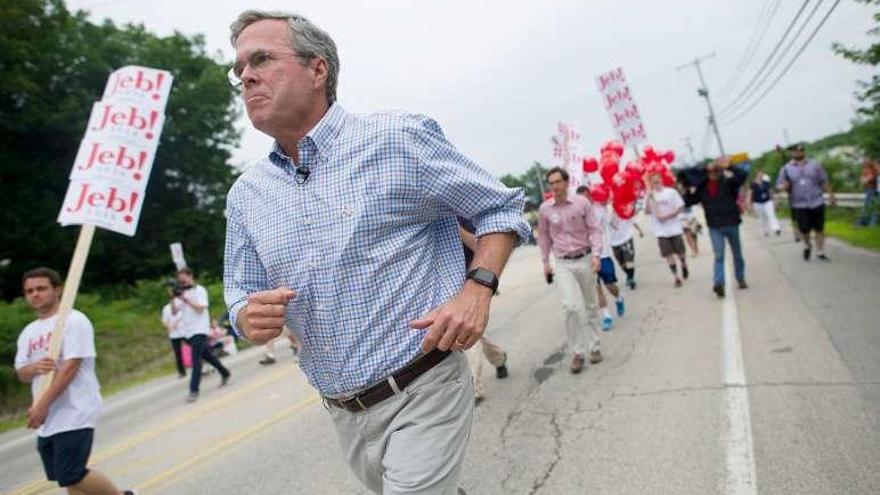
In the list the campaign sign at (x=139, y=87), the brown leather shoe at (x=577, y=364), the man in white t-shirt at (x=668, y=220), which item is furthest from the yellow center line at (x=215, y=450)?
the man in white t-shirt at (x=668, y=220)

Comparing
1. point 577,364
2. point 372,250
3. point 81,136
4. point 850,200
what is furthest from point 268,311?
point 81,136

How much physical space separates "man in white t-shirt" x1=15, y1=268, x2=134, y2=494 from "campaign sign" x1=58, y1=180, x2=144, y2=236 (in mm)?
1572

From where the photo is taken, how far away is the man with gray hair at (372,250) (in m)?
2.11

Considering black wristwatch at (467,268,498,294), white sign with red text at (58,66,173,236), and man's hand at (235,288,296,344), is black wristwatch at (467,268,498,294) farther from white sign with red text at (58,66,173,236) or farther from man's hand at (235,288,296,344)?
white sign with red text at (58,66,173,236)

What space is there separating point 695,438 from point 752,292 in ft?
19.9

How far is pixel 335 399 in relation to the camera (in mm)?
2336

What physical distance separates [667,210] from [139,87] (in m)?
8.81

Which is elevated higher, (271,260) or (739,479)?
(271,260)

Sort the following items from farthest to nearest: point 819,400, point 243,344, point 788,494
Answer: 1. point 243,344
2. point 819,400
3. point 788,494

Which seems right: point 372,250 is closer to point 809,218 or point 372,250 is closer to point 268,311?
point 268,311

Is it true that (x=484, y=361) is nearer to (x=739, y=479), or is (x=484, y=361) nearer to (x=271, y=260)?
(x=739, y=479)

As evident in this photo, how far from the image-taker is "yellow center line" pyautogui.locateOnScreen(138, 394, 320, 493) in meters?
5.81

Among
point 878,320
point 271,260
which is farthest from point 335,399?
point 878,320

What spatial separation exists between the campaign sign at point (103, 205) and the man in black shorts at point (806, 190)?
10.6 m
